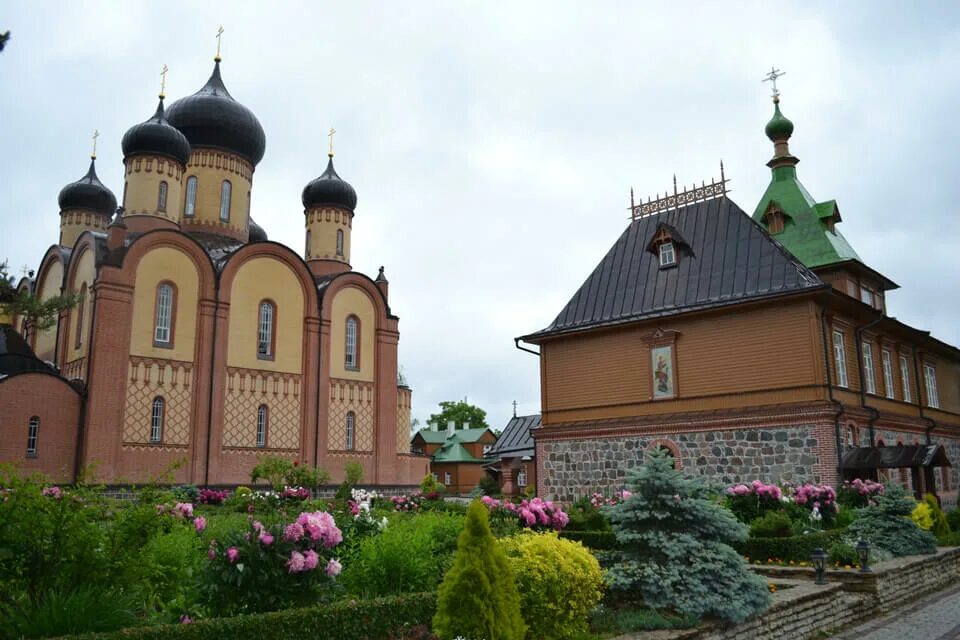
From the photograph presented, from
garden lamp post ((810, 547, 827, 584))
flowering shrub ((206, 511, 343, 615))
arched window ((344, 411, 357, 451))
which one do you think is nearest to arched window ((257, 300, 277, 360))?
arched window ((344, 411, 357, 451))

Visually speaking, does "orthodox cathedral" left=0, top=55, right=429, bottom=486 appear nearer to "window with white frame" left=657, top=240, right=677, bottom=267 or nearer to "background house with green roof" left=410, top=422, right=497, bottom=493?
Result: "window with white frame" left=657, top=240, right=677, bottom=267

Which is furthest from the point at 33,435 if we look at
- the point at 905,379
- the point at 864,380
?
the point at 905,379

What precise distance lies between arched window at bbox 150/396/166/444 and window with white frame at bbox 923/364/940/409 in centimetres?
2608

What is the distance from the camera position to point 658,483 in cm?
852

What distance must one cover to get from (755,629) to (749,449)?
11.1 meters

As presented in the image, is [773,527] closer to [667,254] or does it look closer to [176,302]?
[667,254]

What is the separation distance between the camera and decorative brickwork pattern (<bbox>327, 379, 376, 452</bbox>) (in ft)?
103

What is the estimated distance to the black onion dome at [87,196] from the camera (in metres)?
35.8

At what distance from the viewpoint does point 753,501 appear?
14.2 meters

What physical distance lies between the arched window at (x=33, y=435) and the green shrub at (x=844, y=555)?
22.9m

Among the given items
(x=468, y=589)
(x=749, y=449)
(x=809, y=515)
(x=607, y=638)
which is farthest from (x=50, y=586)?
(x=749, y=449)

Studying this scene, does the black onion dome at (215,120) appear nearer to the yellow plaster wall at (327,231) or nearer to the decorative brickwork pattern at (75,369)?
the yellow plaster wall at (327,231)

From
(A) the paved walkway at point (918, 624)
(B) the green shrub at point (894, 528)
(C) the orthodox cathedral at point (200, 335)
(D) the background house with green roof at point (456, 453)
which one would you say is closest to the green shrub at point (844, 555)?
(A) the paved walkway at point (918, 624)

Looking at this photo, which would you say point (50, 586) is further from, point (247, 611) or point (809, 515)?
point (809, 515)
